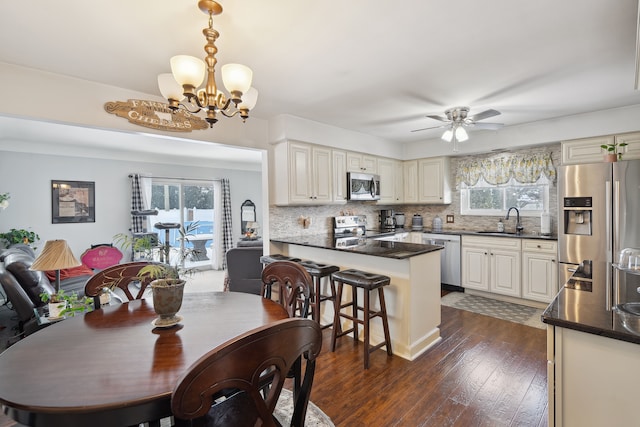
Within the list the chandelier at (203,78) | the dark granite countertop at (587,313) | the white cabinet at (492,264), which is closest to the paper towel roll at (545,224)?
the white cabinet at (492,264)

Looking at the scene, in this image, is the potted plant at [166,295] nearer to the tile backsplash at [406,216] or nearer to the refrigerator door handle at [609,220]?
the tile backsplash at [406,216]

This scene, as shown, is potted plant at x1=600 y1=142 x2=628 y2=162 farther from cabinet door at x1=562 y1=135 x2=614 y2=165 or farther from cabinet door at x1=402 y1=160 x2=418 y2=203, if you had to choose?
cabinet door at x1=402 y1=160 x2=418 y2=203

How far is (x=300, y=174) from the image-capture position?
403 centimetres

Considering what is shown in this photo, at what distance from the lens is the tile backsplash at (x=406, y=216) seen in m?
4.25

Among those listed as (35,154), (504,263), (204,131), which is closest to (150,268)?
(204,131)

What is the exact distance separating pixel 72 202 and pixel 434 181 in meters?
6.44

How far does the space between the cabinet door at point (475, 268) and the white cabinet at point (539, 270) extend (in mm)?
468

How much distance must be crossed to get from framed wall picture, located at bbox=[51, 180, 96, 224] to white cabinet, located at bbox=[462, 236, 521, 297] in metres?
6.51

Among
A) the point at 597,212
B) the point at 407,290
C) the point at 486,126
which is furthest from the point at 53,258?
the point at 597,212

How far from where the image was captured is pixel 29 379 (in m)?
1.04

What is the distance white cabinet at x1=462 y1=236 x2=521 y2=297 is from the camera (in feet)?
13.7

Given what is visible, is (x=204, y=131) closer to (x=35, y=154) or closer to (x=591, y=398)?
(x=591, y=398)

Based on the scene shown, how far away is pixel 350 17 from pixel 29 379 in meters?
2.27

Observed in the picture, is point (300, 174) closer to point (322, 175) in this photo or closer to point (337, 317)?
point (322, 175)
